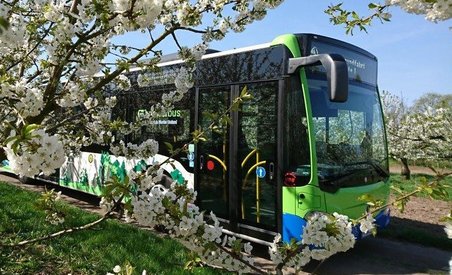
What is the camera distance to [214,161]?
6.40 m

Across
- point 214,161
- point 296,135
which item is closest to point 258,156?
point 296,135

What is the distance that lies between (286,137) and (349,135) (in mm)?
1068

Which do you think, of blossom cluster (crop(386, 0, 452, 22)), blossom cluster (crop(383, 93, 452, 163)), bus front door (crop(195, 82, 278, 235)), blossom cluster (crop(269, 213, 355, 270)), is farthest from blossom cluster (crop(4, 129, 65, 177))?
blossom cluster (crop(383, 93, 452, 163))

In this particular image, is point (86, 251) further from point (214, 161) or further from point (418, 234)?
point (418, 234)

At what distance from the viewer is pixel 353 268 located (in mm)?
5656

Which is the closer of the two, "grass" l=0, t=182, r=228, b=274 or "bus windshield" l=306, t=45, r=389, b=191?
"grass" l=0, t=182, r=228, b=274

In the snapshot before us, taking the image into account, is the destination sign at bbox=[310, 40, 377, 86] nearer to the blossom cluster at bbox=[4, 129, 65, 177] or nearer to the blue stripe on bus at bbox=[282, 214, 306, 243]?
the blue stripe on bus at bbox=[282, 214, 306, 243]

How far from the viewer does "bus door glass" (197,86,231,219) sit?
626 cm

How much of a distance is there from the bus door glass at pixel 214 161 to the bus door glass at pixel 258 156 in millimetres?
308

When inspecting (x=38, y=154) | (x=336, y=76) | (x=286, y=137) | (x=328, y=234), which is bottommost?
(x=328, y=234)

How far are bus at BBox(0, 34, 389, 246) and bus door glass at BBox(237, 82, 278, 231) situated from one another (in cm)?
1

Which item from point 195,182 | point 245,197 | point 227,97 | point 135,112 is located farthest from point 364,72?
point 135,112

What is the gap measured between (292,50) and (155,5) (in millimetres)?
3289

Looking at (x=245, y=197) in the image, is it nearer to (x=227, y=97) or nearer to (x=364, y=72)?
(x=227, y=97)
